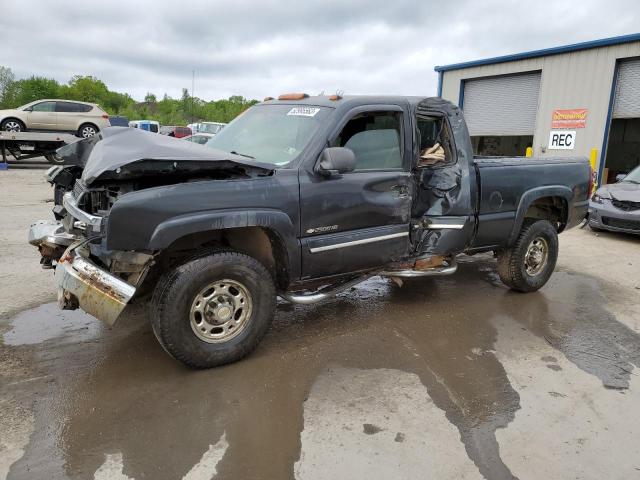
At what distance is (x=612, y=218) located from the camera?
925 centimetres

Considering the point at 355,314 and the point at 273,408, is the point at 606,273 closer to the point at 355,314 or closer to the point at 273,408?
the point at 355,314

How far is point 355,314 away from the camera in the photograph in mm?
4910

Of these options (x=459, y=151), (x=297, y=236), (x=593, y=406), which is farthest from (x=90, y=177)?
(x=593, y=406)

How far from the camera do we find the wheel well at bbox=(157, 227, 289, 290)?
11.8 feet

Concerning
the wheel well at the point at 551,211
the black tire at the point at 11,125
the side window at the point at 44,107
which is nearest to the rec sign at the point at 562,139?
the wheel well at the point at 551,211

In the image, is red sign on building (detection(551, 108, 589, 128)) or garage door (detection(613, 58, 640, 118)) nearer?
garage door (detection(613, 58, 640, 118))

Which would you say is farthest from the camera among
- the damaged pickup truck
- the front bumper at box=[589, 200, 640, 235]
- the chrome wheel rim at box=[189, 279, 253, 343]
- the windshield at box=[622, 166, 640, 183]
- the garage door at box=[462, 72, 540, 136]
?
the garage door at box=[462, 72, 540, 136]

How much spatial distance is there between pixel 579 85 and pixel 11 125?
62.5 feet

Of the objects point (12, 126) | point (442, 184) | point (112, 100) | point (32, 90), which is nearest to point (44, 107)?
point (12, 126)

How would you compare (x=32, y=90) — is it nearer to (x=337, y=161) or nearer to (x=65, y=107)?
(x=65, y=107)

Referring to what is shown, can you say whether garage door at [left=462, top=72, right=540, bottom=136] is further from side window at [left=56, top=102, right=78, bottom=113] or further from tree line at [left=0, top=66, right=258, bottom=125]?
tree line at [left=0, top=66, right=258, bottom=125]

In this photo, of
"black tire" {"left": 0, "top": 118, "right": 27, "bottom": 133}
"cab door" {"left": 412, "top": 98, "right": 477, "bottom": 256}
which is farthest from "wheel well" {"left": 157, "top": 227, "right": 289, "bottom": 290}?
"black tire" {"left": 0, "top": 118, "right": 27, "bottom": 133}

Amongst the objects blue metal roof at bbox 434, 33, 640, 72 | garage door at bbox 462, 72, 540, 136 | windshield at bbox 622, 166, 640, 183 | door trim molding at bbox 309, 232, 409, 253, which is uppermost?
blue metal roof at bbox 434, 33, 640, 72

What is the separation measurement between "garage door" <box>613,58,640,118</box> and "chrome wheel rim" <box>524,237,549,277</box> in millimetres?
10294
